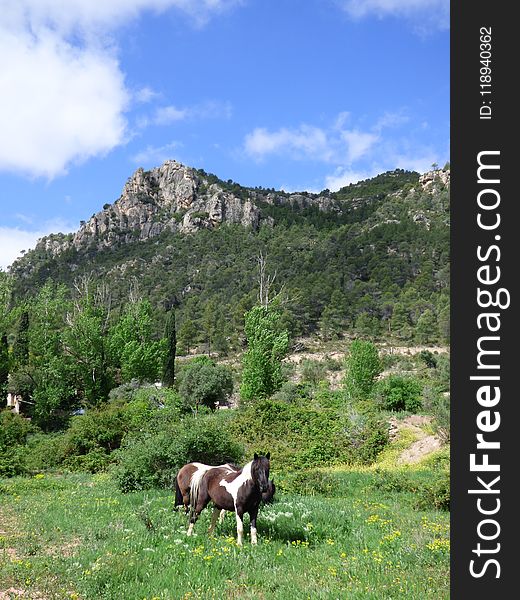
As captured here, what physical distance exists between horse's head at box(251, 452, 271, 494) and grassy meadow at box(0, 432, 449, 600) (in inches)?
36.1

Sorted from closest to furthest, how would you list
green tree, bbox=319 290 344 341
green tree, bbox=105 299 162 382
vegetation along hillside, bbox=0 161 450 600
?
vegetation along hillside, bbox=0 161 450 600 → green tree, bbox=105 299 162 382 → green tree, bbox=319 290 344 341

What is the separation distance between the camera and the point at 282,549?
7.63 meters

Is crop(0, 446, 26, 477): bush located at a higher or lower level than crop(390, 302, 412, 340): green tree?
lower

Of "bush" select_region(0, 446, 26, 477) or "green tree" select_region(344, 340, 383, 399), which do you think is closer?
"bush" select_region(0, 446, 26, 477)

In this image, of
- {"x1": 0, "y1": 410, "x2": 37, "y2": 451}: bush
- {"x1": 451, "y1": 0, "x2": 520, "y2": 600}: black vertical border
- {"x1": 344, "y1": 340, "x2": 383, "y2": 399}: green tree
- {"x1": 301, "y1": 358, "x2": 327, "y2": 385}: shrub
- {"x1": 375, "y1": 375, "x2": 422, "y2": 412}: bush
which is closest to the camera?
{"x1": 451, "y1": 0, "x2": 520, "y2": 600}: black vertical border

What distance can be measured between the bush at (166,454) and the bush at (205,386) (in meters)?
21.7

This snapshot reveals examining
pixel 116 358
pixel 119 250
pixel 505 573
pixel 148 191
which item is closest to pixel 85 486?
pixel 505 573

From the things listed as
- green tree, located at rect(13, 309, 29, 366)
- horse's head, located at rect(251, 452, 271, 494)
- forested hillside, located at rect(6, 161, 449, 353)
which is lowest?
horse's head, located at rect(251, 452, 271, 494)

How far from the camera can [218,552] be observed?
7.30 meters

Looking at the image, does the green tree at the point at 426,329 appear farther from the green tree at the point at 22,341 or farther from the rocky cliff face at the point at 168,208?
the rocky cliff face at the point at 168,208

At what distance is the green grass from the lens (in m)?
5.87

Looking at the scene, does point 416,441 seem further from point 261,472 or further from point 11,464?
point 261,472

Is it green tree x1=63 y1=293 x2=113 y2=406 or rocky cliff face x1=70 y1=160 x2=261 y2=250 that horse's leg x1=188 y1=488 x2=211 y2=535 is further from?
rocky cliff face x1=70 y1=160 x2=261 y2=250

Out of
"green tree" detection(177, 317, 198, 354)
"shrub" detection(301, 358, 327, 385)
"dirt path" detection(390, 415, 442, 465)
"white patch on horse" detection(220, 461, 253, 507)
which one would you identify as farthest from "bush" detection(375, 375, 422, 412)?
"green tree" detection(177, 317, 198, 354)
